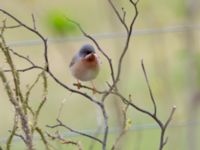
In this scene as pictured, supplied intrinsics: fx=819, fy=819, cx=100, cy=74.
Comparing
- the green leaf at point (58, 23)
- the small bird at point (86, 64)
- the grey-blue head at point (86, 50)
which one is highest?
the green leaf at point (58, 23)

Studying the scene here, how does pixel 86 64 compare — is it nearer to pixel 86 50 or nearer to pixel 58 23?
pixel 86 50

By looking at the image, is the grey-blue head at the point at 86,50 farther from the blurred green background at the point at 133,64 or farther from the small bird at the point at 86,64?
the blurred green background at the point at 133,64

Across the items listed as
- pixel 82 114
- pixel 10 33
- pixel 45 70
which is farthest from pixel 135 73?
pixel 45 70

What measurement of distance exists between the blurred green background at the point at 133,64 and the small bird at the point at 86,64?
0.15 metres

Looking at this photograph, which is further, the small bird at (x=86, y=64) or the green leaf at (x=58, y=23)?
the green leaf at (x=58, y=23)

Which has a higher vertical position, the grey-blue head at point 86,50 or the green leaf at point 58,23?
the green leaf at point 58,23

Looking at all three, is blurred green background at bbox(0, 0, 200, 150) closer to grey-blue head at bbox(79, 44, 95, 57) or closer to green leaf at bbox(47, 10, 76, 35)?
green leaf at bbox(47, 10, 76, 35)

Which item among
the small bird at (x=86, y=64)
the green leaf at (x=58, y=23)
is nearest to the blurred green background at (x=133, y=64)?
the green leaf at (x=58, y=23)

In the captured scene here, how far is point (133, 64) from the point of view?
24.2 ft

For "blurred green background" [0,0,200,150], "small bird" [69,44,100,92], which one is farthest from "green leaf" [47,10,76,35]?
"small bird" [69,44,100,92]

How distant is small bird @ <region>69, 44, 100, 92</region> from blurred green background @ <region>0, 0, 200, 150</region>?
148mm

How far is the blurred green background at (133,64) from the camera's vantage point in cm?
338

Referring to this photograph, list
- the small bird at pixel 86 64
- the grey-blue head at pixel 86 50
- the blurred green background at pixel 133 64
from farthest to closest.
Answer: the blurred green background at pixel 133 64 < the grey-blue head at pixel 86 50 < the small bird at pixel 86 64

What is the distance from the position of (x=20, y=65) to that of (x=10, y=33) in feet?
→ 5.36
